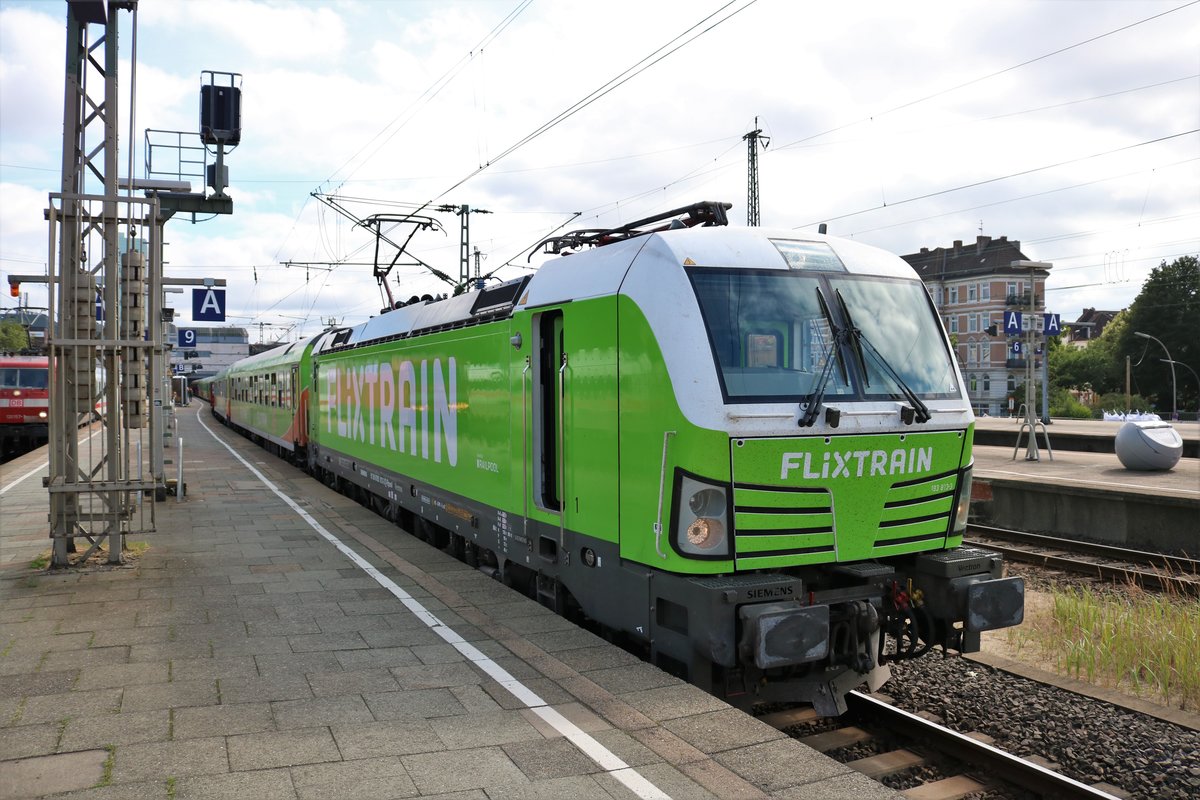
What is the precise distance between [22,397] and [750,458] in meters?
27.0

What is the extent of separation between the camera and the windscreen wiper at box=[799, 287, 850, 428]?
5414 millimetres

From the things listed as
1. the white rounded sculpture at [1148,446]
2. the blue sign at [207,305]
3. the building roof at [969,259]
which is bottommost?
the white rounded sculpture at [1148,446]

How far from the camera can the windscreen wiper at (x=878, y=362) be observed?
583cm

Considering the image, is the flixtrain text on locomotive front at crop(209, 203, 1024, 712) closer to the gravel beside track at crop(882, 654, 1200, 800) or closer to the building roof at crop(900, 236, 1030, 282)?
the gravel beside track at crop(882, 654, 1200, 800)

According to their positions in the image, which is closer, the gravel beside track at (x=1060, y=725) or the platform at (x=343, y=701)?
the platform at (x=343, y=701)

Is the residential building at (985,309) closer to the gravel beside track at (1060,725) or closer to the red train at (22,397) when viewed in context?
the red train at (22,397)

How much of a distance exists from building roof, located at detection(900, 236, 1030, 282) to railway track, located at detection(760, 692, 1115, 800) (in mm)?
70787

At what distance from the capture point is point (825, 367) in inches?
225

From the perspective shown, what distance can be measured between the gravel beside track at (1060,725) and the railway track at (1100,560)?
4.14 metres

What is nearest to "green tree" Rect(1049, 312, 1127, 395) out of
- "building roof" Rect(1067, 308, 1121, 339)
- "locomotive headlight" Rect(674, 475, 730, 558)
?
"building roof" Rect(1067, 308, 1121, 339)

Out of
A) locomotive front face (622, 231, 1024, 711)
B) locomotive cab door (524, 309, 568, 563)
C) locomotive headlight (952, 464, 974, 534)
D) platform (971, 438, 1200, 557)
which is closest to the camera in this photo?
locomotive front face (622, 231, 1024, 711)

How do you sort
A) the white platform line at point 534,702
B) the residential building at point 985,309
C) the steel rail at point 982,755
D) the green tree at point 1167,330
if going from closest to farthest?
the white platform line at point 534,702 < the steel rail at point 982,755 < the green tree at point 1167,330 < the residential building at point 985,309

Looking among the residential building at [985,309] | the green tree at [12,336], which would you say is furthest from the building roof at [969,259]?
the green tree at [12,336]

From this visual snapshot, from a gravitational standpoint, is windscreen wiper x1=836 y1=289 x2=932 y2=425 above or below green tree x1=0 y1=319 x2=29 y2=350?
below
